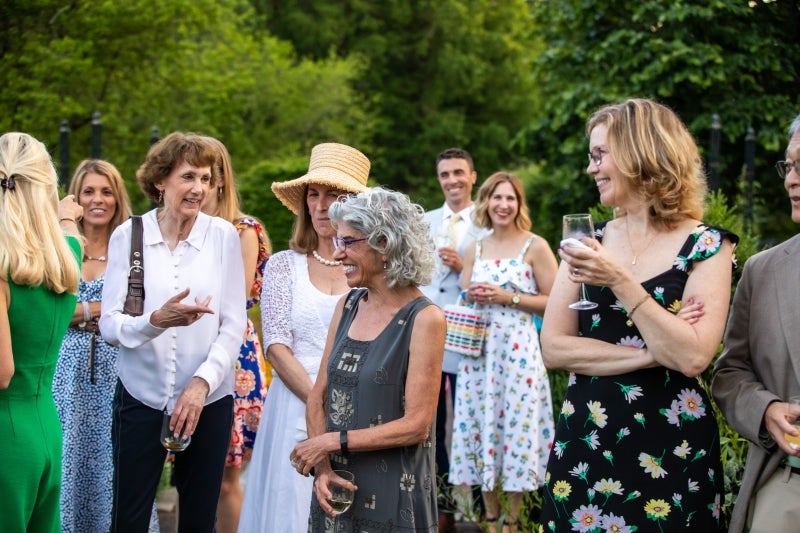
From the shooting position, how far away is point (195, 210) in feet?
14.7

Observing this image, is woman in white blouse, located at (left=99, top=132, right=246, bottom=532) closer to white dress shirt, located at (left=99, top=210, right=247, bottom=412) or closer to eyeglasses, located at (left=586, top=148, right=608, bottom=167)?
white dress shirt, located at (left=99, top=210, right=247, bottom=412)

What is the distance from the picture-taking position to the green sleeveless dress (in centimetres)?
347

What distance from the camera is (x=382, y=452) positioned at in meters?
3.29

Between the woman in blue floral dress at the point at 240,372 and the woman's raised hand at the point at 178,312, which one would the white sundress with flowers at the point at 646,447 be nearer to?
the woman's raised hand at the point at 178,312

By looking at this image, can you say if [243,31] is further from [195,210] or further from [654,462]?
[654,462]

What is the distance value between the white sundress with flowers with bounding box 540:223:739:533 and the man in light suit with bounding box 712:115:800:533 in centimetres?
11

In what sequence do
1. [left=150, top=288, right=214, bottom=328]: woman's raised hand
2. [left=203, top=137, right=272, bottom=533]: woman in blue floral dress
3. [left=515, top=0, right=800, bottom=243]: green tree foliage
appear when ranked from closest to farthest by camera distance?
[left=150, top=288, right=214, bottom=328]: woman's raised hand → [left=203, top=137, right=272, bottom=533]: woman in blue floral dress → [left=515, top=0, right=800, bottom=243]: green tree foliage

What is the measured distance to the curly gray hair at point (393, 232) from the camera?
3.37 m

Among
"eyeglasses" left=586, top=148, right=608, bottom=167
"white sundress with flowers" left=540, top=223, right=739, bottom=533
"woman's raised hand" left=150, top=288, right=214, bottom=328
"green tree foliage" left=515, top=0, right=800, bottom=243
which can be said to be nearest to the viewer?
"white sundress with flowers" left=540, top=223, right=739, bottom=533

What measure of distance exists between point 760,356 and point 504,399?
3585 millimetres

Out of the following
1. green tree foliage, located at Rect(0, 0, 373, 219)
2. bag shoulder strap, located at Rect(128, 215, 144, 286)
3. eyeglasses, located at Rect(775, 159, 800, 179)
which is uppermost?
green tree foliage, located at Rect(0, 0, 373, 219)

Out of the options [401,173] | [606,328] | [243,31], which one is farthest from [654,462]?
[401,173]

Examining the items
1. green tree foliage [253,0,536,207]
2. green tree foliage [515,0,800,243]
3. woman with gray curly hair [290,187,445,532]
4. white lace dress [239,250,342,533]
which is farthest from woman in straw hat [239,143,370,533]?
green tree foliage [253,0,536,207]

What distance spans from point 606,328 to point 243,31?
87.5ft
